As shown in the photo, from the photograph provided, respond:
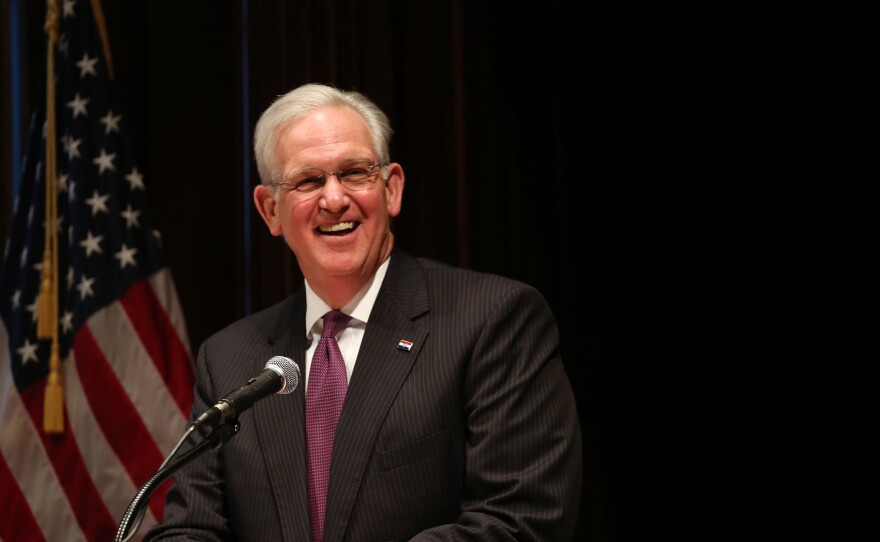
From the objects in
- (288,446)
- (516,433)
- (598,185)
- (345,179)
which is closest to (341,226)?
(345,179)

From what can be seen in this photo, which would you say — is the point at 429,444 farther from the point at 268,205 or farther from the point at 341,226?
the point at 268,205

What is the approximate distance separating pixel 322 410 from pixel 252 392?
0.50 meters

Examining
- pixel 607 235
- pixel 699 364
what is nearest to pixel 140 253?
pixel 607 235

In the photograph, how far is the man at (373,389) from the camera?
1919mm

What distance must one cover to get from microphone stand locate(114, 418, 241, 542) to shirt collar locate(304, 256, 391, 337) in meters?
0.65

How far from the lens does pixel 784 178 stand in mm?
2848

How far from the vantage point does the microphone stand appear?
1.48 m

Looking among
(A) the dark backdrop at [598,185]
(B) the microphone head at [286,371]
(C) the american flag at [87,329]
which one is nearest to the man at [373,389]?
(B) the microphone head at [286,371]

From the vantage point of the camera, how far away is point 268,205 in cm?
238

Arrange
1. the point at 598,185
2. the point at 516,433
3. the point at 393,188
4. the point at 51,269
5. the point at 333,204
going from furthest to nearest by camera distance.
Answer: the point at 598,185 → the point at 51,269 → the point at 393,188 → the point at 333,204 → the point at 516,433

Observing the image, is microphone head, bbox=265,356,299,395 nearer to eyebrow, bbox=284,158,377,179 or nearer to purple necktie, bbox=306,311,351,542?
purple necktie, bbox=306,311,351,542

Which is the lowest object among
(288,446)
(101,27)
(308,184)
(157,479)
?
(288,446)

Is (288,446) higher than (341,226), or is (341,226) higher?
(341,226)

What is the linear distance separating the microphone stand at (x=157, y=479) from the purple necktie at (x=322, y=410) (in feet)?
1.51
